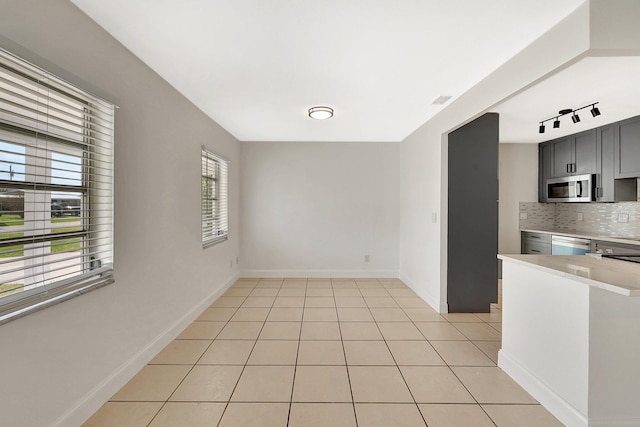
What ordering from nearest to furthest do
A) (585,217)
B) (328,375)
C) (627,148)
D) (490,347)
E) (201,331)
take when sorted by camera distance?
(328,375)
(490,347)
(201,331)
(627,148)
(585,217)

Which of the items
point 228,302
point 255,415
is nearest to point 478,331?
point 255,415

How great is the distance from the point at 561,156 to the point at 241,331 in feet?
17.8

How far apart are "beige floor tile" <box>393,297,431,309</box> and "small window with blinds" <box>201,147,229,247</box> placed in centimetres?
270

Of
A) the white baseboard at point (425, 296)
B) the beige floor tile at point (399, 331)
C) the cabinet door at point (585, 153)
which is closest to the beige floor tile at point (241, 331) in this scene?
the beige floor tile at point (399, 331)

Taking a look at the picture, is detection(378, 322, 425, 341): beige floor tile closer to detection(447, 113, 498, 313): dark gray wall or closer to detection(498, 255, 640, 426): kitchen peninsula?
detection(447, 113, 498, 313): dark gray wall

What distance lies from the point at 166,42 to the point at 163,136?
0.87 metres

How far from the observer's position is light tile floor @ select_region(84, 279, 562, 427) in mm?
1811

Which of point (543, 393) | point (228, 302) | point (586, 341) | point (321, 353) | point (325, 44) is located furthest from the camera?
point (228, 302)

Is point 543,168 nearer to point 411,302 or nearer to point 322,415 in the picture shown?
point 411,302

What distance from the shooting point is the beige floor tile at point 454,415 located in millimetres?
1760

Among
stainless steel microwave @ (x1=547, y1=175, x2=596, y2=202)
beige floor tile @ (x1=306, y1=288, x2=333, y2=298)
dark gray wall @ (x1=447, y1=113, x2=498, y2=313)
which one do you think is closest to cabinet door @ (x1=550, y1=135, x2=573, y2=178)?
stainless steel microwave @ (x1=547, y1=175, x2=596, y2=202)

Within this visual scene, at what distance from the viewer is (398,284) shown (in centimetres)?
479

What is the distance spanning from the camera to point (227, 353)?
257 cm

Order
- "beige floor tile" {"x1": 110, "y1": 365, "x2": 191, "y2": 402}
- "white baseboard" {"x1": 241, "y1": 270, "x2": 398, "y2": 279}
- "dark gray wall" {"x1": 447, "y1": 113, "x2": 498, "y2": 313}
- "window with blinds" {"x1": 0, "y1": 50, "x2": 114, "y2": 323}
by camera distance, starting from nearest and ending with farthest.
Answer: "window with blinds" {"x1": 0, "y1": 50, "x2": 114, "y2": 323} < "beige floor tile" {"x1": 110, "y1": 365, "x2": 191, "y2": 402} < "dark gray wall" {"x1": 447, "y1": 113, "x2": 498, "y2": 313} < "white baseboard" {"x1": 241, "y1": 270, "x2": 398, "y2": 279}
